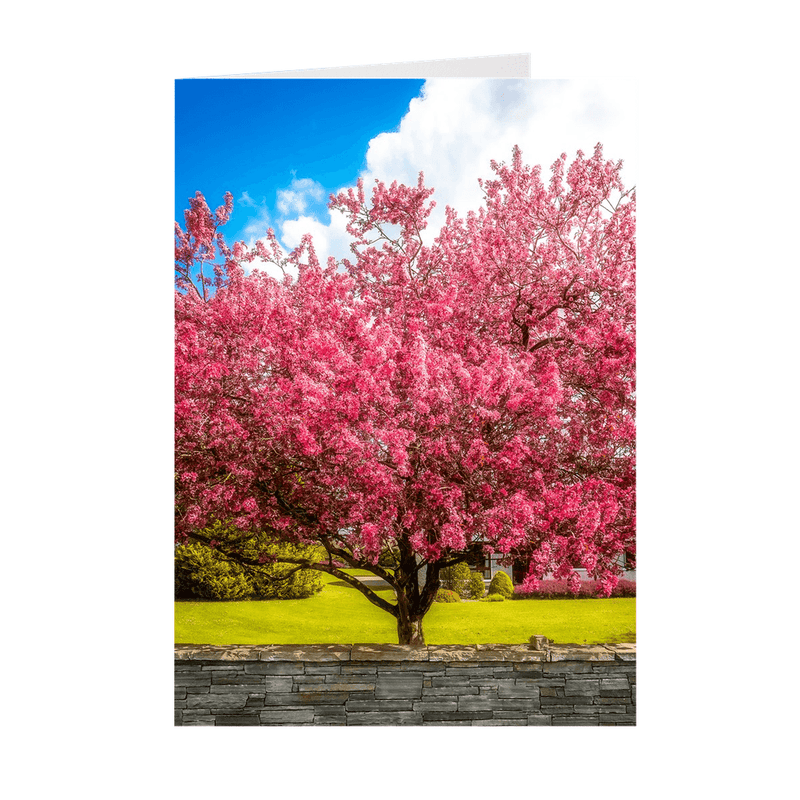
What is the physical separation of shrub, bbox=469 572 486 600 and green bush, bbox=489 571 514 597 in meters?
0.08

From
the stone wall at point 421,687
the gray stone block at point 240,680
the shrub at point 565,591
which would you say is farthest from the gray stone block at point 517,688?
the gray stone block at point 240,680

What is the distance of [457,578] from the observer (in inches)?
169

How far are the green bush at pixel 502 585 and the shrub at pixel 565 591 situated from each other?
0.13ft

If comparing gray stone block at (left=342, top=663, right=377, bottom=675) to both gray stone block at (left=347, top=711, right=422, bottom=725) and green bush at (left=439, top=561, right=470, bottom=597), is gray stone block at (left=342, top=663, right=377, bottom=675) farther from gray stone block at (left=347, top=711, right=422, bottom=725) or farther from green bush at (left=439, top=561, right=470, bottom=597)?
green bush at (left=439, top=561, right=470, bottom=597)

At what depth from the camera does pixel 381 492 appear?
403cm

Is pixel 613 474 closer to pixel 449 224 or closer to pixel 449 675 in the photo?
pixel 449 675

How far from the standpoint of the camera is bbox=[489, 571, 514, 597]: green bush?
4.19 meters

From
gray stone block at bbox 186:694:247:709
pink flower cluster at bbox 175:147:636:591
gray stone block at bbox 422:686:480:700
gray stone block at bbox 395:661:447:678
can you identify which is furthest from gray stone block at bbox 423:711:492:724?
gray stone block at bbox 186:694:247:709

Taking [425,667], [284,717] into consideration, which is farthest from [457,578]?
[284,717]

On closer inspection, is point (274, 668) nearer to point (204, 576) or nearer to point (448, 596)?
point (204, 576)

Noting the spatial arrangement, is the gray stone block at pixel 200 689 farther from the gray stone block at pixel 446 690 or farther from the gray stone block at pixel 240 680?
the gray stone block at pixel 446 690

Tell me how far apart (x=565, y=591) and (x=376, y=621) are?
128 centimetres

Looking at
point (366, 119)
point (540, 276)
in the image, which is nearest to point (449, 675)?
point (540, 276)

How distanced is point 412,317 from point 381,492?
1197 mm
